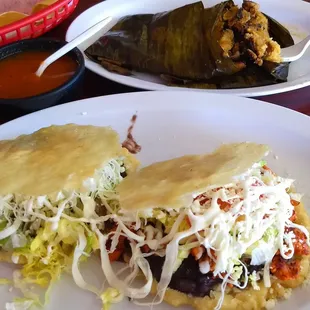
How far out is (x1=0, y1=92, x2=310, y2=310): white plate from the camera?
1682mm

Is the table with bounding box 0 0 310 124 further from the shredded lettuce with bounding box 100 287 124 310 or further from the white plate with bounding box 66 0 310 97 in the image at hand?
the shredded lettuce with bounding box 100 287 124 310

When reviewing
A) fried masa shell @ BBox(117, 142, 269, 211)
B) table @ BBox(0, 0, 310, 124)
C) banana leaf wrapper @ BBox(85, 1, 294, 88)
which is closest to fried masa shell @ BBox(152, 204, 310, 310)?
fried masa shell @ BBox(117, 142, 269, 211)

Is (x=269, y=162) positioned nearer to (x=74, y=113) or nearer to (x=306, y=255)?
(x=306, y=255)

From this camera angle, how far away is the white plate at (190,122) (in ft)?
A: 5.52

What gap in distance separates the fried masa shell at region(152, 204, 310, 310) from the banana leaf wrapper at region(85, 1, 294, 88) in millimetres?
1019

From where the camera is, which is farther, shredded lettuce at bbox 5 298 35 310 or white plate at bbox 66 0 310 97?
white plate at bbox 66 0 310 97

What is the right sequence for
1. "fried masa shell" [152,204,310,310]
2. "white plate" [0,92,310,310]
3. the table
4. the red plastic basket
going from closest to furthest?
1. "fried masa shell" [152,204,310,310]
2. "white plate" [0,92,310,310]
3. the table
4. the red plastic basket

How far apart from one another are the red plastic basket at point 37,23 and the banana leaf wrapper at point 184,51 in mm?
230

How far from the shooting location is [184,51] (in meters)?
2.26

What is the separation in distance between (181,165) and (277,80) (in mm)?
870

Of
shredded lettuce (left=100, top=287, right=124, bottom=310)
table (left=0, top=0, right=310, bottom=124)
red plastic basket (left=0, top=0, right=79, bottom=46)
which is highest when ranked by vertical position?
red plastic basket (left=0, top=0, right=79, bottom=46)

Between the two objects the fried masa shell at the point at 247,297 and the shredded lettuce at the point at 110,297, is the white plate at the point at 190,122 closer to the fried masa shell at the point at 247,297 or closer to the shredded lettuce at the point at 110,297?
the fried masa shell at the point at 247,297

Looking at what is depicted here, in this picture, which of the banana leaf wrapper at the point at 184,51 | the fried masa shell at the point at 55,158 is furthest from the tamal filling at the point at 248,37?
the fried masa shell at the point at 55,158

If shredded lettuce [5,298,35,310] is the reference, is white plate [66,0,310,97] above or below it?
above
